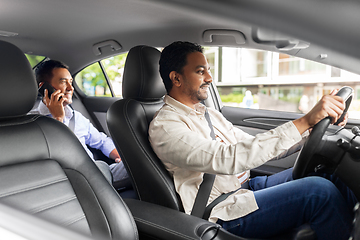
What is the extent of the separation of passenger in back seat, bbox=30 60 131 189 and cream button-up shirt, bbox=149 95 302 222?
2.43 feet

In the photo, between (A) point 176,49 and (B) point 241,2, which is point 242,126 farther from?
(B) point 241,2

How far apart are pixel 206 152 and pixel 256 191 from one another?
0.30 m

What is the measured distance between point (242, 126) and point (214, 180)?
115 cm

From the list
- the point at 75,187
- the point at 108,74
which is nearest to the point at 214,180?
the point at 75,187

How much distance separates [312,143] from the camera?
125cm

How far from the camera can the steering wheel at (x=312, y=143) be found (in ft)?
3.92

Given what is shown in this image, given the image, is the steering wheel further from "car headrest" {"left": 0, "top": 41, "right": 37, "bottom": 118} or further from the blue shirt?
the blue shirt

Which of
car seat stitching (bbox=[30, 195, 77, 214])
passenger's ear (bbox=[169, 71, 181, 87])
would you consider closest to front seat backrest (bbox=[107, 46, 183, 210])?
passenger's ear (bbox=[169, 71, 181, 87])

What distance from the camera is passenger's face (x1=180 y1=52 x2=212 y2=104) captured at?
1.64 metres

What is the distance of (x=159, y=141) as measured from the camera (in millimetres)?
1427

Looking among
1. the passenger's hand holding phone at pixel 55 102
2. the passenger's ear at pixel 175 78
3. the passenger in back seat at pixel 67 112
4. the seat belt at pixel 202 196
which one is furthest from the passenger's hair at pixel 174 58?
the passenger's hand holding phone at pixel 55 102

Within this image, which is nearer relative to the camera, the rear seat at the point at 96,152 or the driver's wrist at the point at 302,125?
the driver's wrist at the point at 302,125

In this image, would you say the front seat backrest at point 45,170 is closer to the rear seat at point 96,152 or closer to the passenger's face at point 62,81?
the rear seat at point 96,152

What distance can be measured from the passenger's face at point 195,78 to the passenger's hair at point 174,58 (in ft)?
0.09
